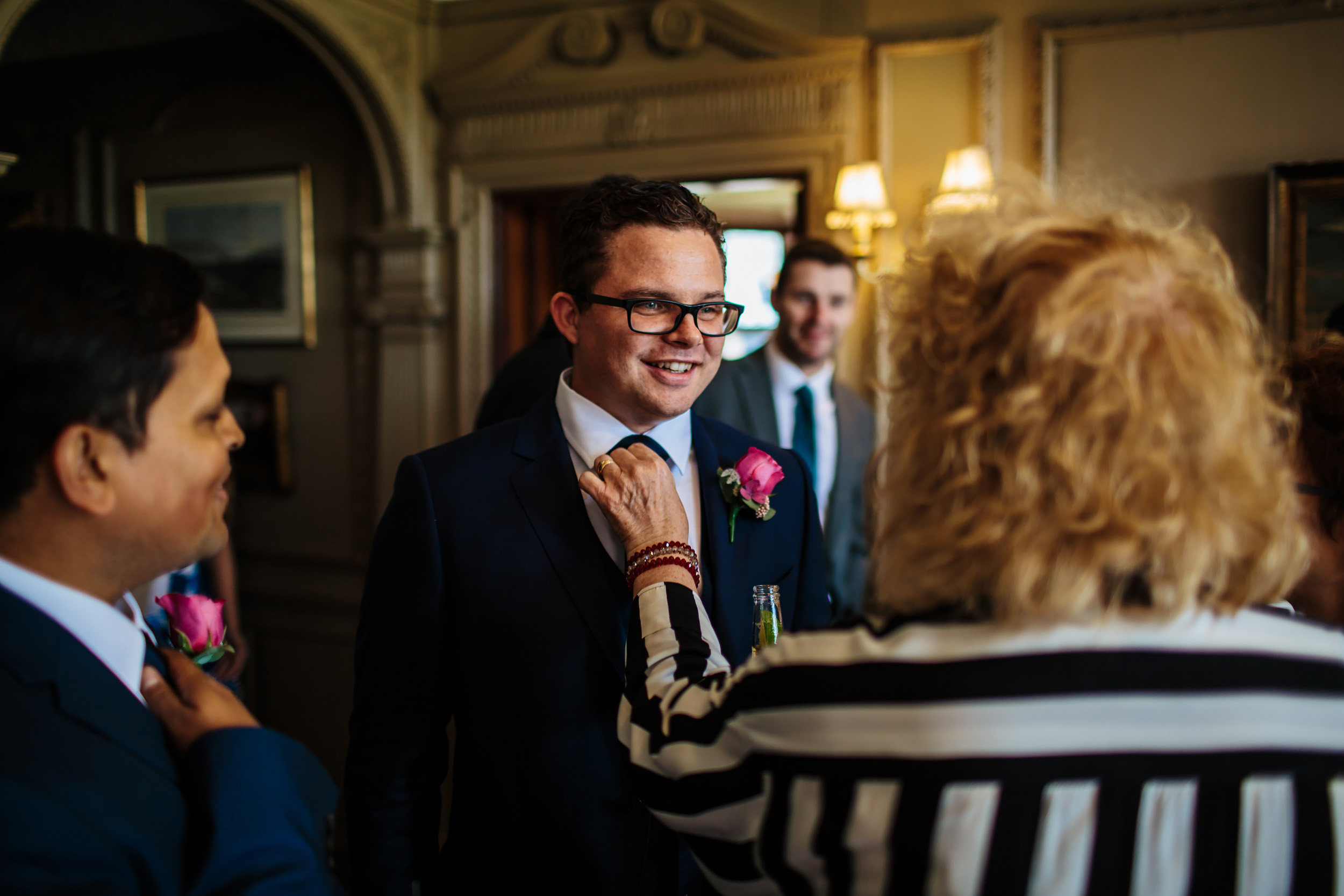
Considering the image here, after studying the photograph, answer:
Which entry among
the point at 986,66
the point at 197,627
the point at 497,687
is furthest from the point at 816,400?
the point at 197,627

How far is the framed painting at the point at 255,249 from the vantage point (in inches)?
188

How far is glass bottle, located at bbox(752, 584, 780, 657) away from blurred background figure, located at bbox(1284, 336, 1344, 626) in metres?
0.76

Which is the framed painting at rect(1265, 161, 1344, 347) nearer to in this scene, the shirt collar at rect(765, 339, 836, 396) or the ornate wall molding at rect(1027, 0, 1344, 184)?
the ornate wall molding at rect(1027, 0, 1344, 184)

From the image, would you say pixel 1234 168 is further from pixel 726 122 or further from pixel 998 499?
pixel 998 499

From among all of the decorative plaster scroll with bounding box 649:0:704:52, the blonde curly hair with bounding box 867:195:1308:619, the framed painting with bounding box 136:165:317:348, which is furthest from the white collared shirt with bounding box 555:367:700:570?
the framed painting with bounding box 136:165:317:348

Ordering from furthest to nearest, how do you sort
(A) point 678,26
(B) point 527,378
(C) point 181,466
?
1. (A) point 678,26
2. (B) point 527,378
3. (C) point 181,466

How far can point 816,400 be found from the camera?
3.36 meters

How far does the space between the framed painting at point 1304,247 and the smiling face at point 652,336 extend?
287cm

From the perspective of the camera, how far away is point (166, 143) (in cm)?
505

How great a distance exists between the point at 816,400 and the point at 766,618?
210 centimetres

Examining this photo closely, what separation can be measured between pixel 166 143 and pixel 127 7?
31.3 inches

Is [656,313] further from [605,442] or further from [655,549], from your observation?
[655,549]

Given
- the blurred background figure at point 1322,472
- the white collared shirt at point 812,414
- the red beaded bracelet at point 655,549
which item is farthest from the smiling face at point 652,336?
the white collared shirt at point 812,414

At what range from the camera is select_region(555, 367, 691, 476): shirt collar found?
1.50 m
